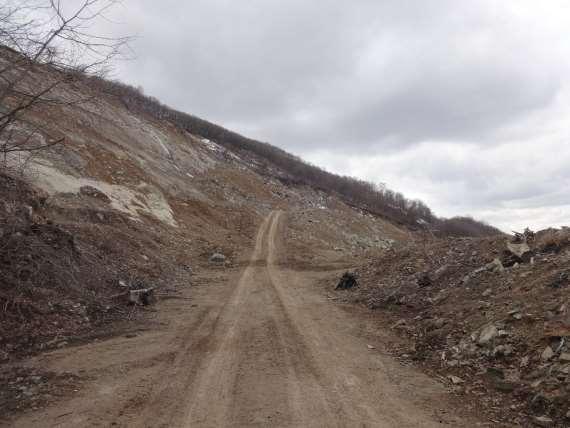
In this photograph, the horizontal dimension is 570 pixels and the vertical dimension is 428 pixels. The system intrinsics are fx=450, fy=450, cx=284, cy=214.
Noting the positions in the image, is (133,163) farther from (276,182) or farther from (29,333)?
(276,182)

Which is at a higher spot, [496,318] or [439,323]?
[496,318]

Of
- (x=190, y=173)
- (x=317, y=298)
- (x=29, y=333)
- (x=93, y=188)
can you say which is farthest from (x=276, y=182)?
(x=29, y=333)

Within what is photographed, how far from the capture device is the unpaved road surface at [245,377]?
5.13m

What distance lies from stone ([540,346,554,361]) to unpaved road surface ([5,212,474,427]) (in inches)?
53.4

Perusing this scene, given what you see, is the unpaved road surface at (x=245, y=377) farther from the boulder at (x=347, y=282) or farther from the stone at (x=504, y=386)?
the boulder at (x=347, y=282)

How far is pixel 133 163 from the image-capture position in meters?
30.3

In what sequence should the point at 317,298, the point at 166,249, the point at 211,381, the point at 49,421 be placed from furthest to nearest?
the point at 166,249, the point at 317,298, the point at 211,381, the point at 49,421

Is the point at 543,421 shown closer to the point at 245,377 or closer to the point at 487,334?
the point at 487,334

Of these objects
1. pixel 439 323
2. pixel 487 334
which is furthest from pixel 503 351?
pixel 439 323

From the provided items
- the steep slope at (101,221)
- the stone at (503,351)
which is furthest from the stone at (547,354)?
the steep slope at (101,221)

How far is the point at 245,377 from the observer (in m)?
6.31

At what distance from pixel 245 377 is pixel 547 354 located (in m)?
4.05

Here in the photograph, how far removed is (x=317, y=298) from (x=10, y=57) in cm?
925

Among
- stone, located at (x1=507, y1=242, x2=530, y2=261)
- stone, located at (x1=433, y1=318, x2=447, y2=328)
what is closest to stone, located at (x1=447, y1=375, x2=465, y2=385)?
stone, located at (x1=433, y1=318, x2=447, y2=328)
